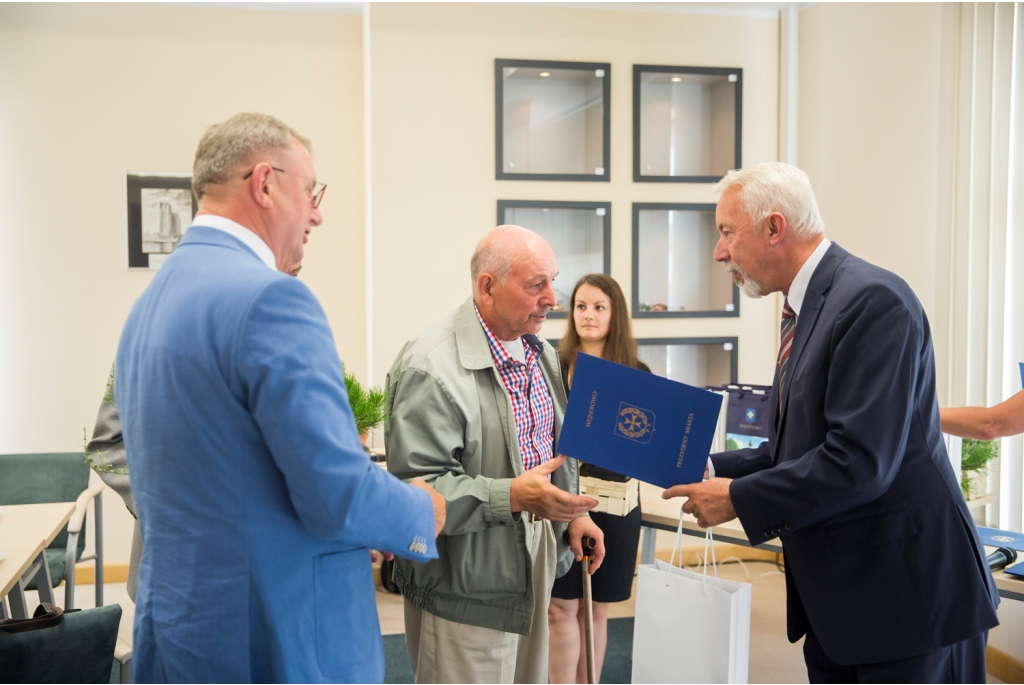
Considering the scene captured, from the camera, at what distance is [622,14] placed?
4.60 metres

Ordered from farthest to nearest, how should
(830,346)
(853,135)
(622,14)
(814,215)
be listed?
(622,14)
(853,135)
(814,215)
(830,346)

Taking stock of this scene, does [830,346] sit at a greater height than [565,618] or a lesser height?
greater

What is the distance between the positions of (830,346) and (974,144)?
2527 mm

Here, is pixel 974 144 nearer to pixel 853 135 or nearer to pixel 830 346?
pixel 853 135

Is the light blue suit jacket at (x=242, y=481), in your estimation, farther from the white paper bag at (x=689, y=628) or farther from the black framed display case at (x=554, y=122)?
the black framed display case at (x=554, y=122)

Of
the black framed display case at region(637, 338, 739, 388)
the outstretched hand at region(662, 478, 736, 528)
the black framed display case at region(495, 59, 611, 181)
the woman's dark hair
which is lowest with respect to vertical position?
the outstretched hand at region(662, 478, 736, 528)

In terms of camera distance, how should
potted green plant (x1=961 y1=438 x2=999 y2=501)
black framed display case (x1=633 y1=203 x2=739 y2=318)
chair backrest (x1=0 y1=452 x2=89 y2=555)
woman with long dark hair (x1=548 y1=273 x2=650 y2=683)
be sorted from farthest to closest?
black framed display case (x1=633 y1=203 x2=739 y2=318)
chair backrest (x1=0 y1=452 x2=89 y2=555)
potted green plant (x1=961 y1=438 x2=999 y2=501)
woman with long dark hair (x1=548 y1=273 x2=650 y2=683)

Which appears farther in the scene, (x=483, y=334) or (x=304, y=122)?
(x=304, y=122)

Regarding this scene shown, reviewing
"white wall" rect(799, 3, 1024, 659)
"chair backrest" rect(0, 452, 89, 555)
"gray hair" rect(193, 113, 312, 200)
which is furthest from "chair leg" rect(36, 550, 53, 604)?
"white wall" rect(799, 3, 1024, 659)

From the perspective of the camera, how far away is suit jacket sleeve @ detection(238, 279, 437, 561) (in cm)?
113

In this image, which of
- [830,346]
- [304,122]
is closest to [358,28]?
[304,122]

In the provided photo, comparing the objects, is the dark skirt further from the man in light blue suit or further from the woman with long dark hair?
the man in light blue suit

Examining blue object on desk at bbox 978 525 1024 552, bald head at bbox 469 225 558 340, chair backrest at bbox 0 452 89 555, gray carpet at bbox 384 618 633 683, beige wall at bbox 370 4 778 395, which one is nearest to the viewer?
bald head at bbox 469 225 558 340

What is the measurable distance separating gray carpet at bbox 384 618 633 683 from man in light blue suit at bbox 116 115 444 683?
86.7 inches
